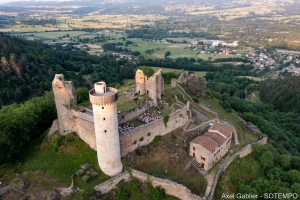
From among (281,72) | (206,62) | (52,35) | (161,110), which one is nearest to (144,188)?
(161,110)

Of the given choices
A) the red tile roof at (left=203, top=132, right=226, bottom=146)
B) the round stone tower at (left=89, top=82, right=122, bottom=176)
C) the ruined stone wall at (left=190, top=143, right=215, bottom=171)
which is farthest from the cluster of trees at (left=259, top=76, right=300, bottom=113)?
the round stone tower at (left=89, top=82, right=122, bottom=176)

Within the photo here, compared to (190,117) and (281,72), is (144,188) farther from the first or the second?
(281,72)

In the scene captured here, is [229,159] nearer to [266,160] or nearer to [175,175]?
[266,160]

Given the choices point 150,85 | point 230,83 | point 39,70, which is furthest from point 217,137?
point 230,83

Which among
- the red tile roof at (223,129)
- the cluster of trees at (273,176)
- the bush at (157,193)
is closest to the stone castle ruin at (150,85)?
the red tile roof at (223,129)

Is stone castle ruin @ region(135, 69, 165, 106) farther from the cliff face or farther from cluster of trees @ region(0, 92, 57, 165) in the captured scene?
the cliff face
